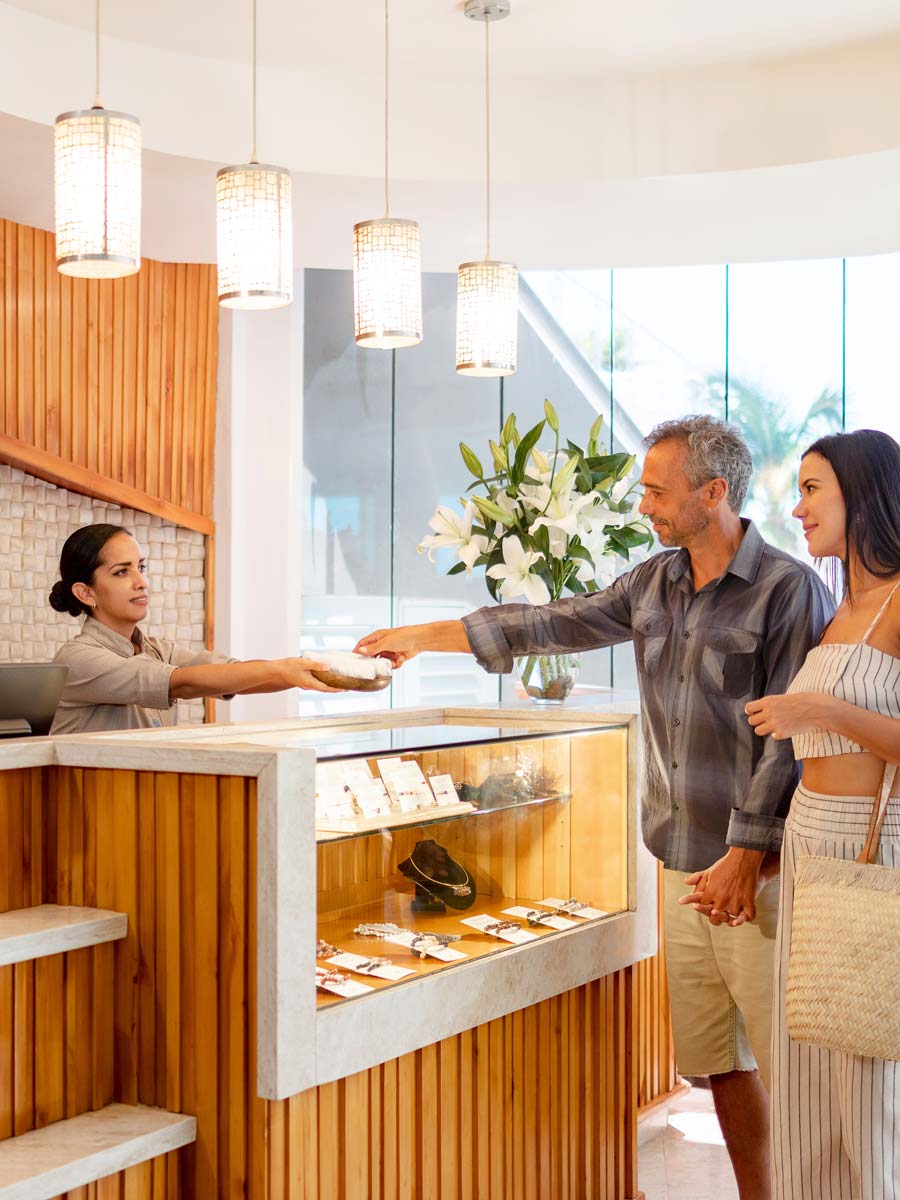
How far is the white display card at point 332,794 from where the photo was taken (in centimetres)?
221

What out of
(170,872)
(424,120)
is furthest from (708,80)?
(170,872)

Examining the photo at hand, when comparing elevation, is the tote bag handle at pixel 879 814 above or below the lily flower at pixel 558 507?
below

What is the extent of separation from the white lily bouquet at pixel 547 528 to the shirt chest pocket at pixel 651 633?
0.41 m

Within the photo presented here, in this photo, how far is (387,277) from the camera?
9.91 ft

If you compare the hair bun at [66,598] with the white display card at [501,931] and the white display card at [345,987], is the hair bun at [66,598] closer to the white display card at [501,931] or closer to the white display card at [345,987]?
the white display card at [501,931]

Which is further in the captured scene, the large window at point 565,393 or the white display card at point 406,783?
the large window at point 565,393

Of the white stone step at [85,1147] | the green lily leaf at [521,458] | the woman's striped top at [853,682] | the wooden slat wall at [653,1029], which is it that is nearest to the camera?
the white stone step at [85,1147]

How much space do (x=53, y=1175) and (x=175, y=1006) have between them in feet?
1.15

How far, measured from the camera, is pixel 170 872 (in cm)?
224

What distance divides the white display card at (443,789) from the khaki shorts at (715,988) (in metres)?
0.61

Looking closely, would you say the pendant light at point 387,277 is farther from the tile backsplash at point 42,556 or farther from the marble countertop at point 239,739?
the tile backsplash at point 42,556

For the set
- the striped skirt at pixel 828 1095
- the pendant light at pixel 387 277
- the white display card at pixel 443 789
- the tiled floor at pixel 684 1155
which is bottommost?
the tiled floor at pixel 684 1155

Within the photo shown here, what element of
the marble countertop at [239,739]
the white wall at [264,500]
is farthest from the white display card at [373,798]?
the white wall at [264,500]

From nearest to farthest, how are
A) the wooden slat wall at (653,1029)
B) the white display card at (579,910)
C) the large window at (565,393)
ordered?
the white display card at (579,910) → the wooden slat wall at (653,1029) → the large window at (565,393)
